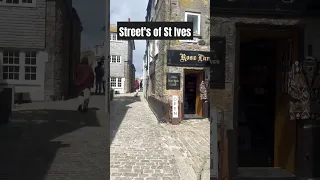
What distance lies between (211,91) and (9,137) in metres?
0.82

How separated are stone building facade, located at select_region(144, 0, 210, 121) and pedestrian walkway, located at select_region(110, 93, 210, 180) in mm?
108

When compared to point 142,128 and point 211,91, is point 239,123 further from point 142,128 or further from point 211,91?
point 142,128

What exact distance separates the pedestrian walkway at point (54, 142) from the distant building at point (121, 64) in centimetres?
10

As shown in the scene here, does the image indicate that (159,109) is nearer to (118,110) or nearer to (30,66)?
(118,110)

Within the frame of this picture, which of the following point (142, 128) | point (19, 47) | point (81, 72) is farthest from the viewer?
point (142, 128)

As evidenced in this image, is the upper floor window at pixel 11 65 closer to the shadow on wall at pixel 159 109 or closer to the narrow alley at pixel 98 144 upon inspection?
the narrow alley at pixel 98 144

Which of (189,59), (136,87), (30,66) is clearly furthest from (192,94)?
(30,66)

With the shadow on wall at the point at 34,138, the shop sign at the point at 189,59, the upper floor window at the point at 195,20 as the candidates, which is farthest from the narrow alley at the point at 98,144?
the upper floor window at the point at 195,20

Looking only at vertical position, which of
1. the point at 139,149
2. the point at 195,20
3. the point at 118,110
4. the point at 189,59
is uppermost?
the point at 195,20

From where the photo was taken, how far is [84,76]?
1.13m

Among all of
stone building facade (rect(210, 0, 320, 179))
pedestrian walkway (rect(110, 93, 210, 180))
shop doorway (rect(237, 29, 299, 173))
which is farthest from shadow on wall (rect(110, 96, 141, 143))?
shop doorway (rect(237, 29, 299, 173))

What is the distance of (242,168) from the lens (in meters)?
1.15

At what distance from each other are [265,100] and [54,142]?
86 cm

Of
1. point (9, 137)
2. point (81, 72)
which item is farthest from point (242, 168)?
point (9, 137)
